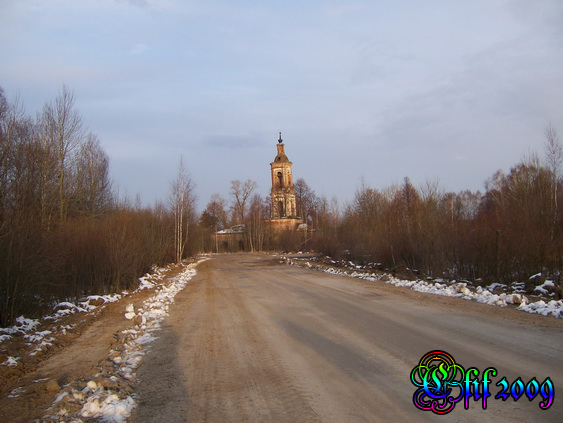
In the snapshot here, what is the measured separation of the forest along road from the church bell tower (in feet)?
220

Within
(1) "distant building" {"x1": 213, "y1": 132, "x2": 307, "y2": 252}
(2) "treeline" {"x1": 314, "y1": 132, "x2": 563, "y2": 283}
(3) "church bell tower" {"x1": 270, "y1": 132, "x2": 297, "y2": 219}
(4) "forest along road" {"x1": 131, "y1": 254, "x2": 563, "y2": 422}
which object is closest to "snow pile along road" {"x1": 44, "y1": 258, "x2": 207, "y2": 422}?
(4) "forest along road" {"x1": 131, "y1": 254, "x2": 563, "y2": 422}

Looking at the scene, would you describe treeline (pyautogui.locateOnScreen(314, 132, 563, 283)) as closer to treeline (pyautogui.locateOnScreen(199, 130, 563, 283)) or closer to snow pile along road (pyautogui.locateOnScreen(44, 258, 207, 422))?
treeline (pyautogui.locateOnScreen(199, 130, 563, 283))

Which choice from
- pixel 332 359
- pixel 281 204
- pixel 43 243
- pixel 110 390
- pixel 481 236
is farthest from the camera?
pixel 281 204

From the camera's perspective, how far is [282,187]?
80.4 meters

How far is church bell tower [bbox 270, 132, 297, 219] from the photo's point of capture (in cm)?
7900

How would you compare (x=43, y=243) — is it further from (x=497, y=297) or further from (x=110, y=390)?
(x=497, y=297)

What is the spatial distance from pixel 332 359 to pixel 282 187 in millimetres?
73886

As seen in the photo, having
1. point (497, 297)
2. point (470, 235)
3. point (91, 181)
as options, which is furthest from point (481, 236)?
point (91, 181)

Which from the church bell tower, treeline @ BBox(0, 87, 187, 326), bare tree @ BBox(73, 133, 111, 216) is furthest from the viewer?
the church bell tower

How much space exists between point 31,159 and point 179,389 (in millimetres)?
10110

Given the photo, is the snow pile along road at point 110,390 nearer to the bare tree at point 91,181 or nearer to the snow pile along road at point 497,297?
the snow pile along road at point 497,297

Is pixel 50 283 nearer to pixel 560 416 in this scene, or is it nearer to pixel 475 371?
pixel 475 371

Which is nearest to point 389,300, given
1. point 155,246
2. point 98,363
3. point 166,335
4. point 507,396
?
point 166,335

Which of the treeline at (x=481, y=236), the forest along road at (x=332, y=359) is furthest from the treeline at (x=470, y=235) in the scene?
the forest along road at (x=332, y=359)
